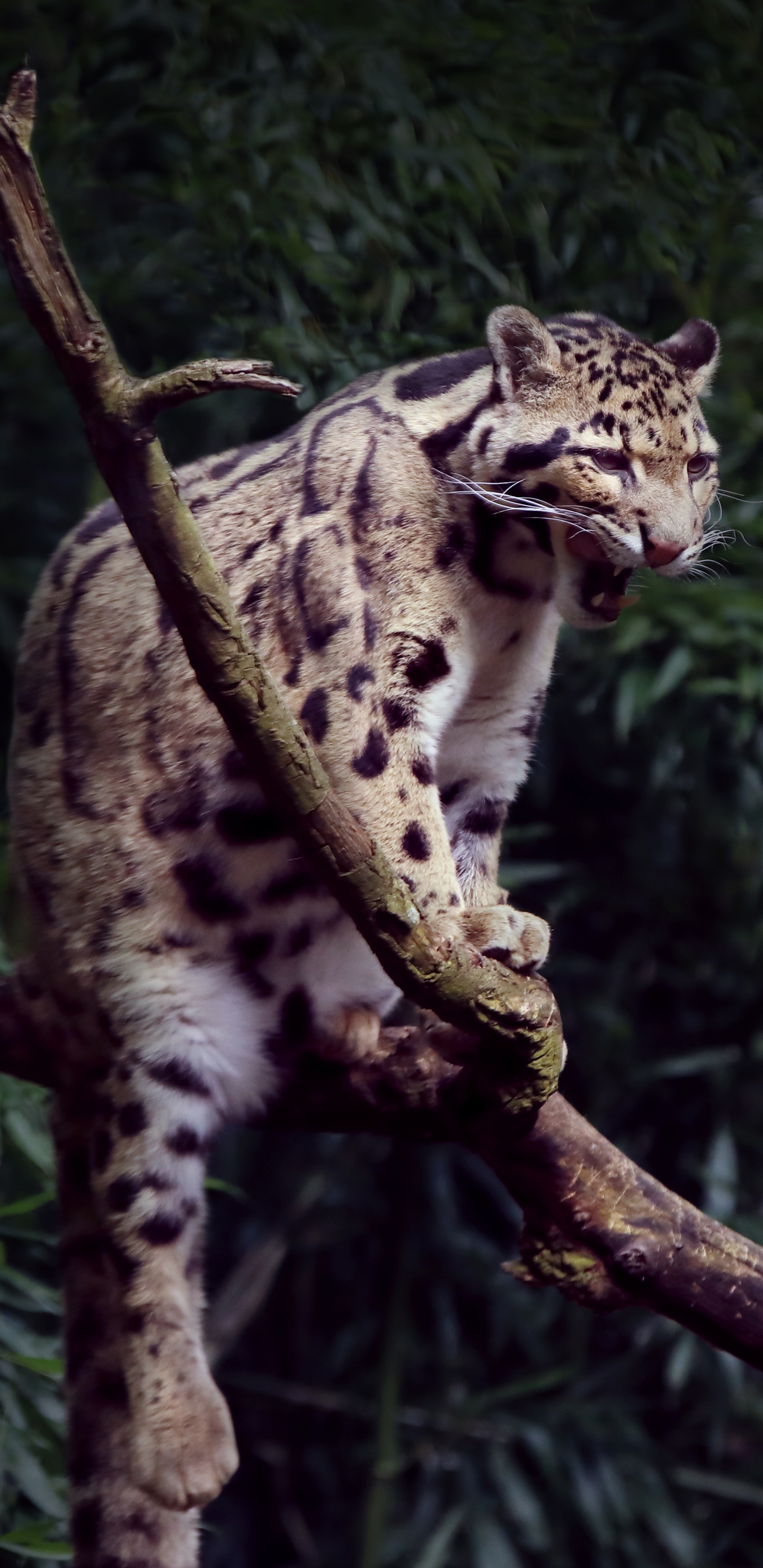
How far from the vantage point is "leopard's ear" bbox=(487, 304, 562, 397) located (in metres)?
1.89

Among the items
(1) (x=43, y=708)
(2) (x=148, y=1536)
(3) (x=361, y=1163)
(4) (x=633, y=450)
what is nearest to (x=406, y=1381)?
(3) (x=361, y=1163)

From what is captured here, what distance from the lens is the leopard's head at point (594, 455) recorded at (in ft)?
5.95

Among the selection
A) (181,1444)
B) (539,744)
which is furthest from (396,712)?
(539,744)

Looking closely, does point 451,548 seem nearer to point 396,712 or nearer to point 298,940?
point 396,712

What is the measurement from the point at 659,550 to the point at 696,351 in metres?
0.43

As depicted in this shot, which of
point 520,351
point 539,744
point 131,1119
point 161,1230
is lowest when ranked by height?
point 539,744

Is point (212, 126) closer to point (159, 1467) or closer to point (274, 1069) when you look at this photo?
point (274, 1069)

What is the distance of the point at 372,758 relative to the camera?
1898 mm

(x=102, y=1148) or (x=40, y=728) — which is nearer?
(x=102, y=1148)

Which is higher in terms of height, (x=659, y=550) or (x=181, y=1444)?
(x=659, y=550)

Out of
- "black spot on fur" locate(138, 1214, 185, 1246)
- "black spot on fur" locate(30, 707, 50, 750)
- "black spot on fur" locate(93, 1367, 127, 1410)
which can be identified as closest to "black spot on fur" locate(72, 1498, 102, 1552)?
"black spot on fur" locate(93, 1367, 127, 1410)

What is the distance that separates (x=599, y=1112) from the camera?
12.6ft

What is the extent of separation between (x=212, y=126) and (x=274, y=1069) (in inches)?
71.3

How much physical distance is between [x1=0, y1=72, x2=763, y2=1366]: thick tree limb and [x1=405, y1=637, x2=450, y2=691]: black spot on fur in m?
0.38
